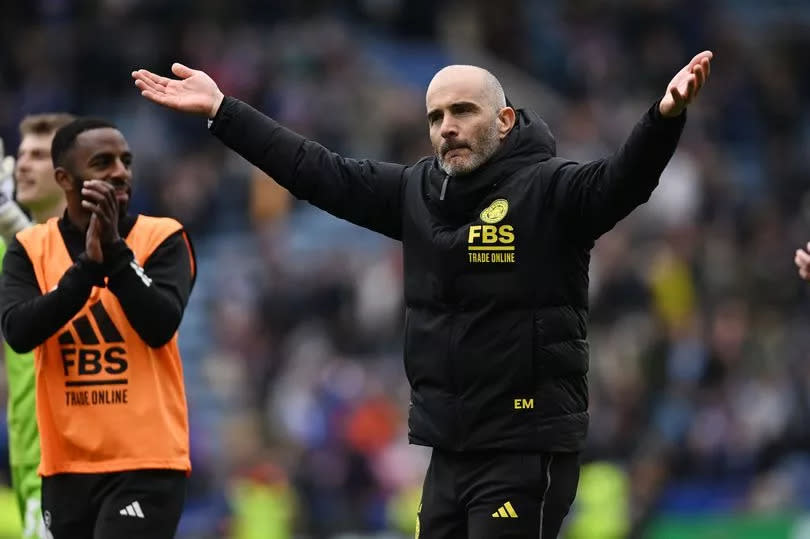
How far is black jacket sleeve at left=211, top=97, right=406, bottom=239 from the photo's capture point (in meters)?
7.11

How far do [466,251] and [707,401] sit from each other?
1144cm

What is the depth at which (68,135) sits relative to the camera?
7395 millimetres

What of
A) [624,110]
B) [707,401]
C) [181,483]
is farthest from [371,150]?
[181,483]

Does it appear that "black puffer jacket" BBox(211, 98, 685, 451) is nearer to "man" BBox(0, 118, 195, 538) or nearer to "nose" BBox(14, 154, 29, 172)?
"man" BBox(0, 118, 195, 538)

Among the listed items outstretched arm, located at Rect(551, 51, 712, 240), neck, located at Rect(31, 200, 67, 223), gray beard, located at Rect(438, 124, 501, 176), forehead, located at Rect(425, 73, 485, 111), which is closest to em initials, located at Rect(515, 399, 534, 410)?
outstretched arm, located at Rect(551, 51, 712, 240)

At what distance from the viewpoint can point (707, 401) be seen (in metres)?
17.8

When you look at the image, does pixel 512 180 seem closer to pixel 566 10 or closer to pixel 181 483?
pixel 181 483

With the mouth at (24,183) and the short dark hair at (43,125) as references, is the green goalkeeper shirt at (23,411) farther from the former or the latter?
the short dark hair at (43,125)

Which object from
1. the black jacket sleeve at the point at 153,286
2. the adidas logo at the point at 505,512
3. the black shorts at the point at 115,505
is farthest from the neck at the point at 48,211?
the adidas logo at the point at 505,512

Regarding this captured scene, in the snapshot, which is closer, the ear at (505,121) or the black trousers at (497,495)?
the black trousers at (497,495)

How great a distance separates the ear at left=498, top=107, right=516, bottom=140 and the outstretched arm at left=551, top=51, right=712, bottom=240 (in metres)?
0.32

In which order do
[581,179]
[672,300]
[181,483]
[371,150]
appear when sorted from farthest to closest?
[371,150] → [672,300] → [181,483] → [581,179]

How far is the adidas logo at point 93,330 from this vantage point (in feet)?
23.8

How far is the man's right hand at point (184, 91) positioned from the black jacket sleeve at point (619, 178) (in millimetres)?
1421
